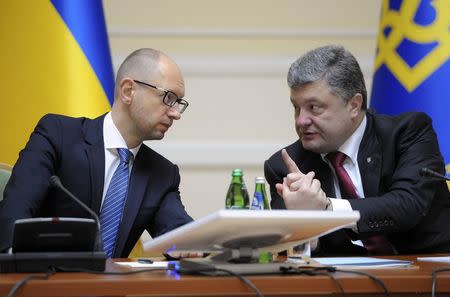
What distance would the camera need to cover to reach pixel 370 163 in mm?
2814

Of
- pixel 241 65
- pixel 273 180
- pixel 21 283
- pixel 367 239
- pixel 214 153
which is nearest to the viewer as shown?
pixel 21 283

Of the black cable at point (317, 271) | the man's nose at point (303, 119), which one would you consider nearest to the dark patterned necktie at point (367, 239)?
the man's nose at point (303, 119)

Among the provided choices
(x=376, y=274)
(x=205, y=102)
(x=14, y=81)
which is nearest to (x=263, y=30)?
(x=205, y=102)

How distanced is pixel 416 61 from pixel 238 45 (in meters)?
1.18

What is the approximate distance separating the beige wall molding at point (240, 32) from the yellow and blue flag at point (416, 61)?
2.11ft

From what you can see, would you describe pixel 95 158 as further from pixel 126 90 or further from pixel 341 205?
pixel 341 205

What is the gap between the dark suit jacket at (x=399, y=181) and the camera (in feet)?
8.65

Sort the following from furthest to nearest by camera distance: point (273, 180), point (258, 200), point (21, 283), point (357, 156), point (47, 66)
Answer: point (47, 66)
point (273, 180)
point (357, 156)
point (258, 200)
point (21, 283)

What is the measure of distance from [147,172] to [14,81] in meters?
0.99

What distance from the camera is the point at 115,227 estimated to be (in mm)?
2648

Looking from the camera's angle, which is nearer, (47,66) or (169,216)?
(169,216)

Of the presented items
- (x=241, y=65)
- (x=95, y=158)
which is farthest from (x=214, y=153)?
(x=95, y=158)

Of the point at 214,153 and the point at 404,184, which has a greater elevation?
the point at 214,153

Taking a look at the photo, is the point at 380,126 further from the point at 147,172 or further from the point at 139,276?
the point at 139,276
